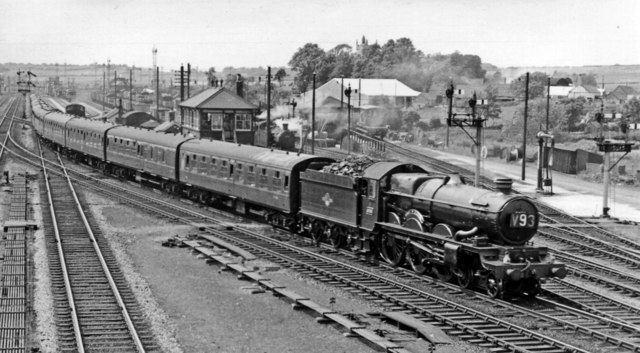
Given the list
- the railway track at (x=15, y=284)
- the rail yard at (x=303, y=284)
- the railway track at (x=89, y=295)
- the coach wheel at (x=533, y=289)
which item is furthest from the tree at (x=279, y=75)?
the coach wheel at (x=533, y=289)

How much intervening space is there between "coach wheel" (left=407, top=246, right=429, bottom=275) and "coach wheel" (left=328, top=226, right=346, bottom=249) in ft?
→ 11.5

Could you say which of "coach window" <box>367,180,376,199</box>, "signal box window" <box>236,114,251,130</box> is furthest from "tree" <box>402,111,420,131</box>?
"coach window" <box>367,180,376,199</box>

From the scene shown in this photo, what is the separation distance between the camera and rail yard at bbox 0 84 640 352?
623 inches

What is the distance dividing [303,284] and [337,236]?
518 centimetres

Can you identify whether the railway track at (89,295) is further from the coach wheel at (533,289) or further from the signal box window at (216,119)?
the signal box window at (216,119)

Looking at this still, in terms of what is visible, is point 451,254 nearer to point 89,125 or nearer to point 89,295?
point 89,295

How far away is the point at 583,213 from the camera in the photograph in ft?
122

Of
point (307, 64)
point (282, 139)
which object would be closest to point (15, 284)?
point (282, 139)

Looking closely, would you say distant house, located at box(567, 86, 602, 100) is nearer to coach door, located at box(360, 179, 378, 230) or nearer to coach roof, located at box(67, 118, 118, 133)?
coach roof, located at box(67, 118, 118, 133)

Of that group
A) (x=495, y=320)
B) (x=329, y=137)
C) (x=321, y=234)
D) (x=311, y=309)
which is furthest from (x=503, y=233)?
(x=329, y=137)

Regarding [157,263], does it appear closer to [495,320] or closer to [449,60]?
[495,320]

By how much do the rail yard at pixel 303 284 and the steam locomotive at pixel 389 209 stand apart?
0.26 ft

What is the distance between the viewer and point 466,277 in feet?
65.5

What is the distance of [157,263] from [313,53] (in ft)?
314
